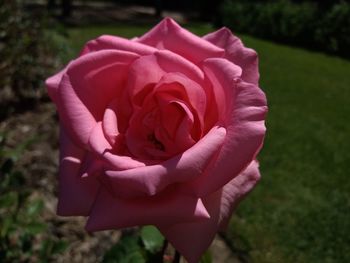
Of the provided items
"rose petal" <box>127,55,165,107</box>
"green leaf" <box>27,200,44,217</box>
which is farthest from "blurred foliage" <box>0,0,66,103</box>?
"rose petal" <box>127,55,165,107</box>

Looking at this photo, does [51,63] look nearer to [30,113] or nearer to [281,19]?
[30,113]

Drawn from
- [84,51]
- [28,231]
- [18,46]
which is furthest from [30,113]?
[84,51]

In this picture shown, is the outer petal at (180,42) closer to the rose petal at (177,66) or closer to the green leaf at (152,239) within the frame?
the rose petal at (177,66)

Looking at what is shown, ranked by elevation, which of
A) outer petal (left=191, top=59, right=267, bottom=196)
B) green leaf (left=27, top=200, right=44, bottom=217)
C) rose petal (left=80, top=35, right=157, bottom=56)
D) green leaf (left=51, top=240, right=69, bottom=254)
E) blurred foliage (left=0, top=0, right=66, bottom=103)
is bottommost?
blurred foliage (left=0, top=0, right=66, bottom=103)

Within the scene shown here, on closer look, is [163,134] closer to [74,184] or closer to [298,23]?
[74,184]

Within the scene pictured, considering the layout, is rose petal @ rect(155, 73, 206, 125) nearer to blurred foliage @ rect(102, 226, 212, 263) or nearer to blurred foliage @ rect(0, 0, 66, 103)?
blurred foliage @ rect(102, 226, 212, 263)

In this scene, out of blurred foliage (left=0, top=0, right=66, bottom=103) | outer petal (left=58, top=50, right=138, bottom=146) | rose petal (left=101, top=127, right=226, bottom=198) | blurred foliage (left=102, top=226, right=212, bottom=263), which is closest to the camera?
rose petal (left=101, top=127, right=226, bottom=198)
